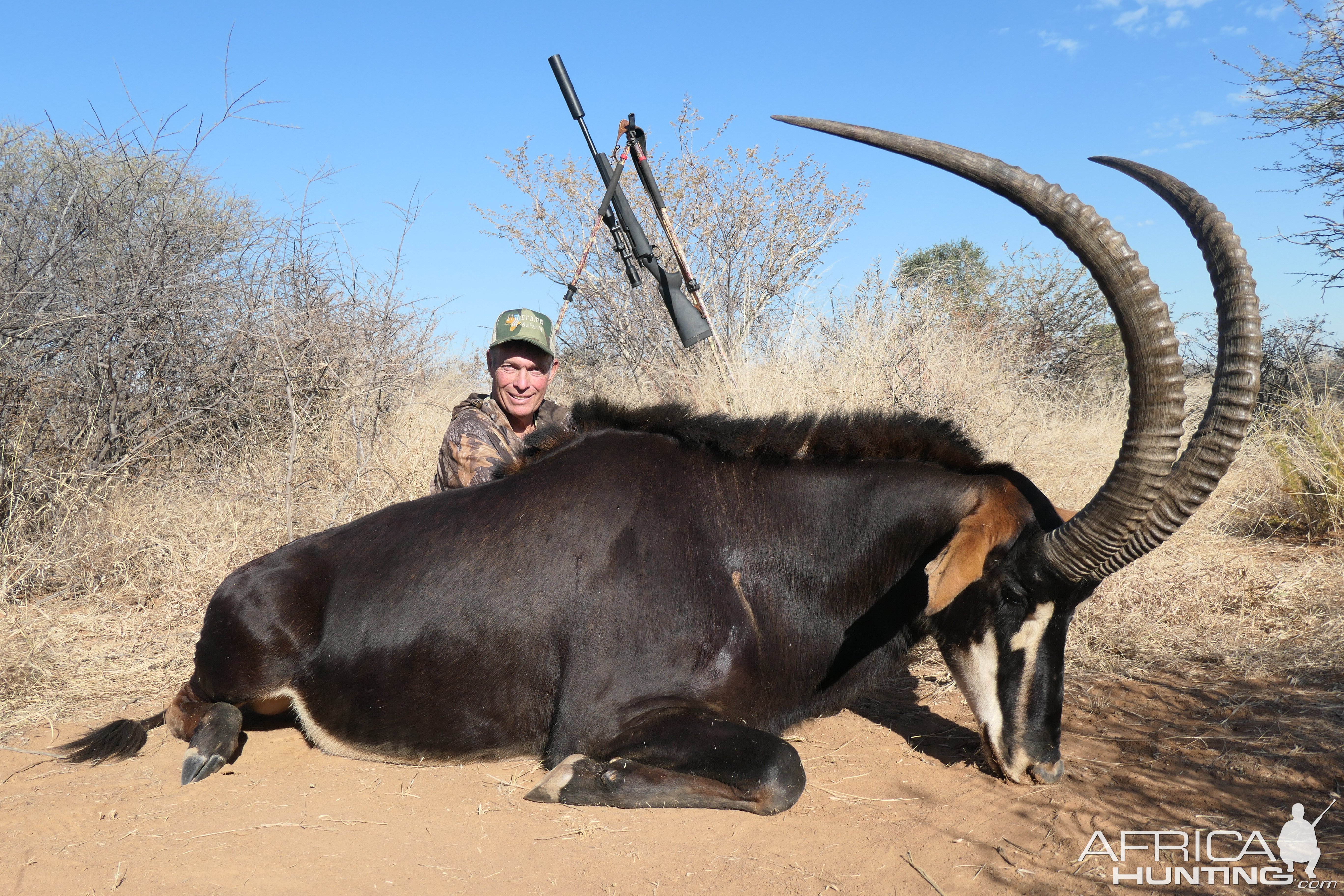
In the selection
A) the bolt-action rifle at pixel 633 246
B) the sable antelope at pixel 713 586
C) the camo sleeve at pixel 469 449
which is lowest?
the sable antelope at pixel 713 586

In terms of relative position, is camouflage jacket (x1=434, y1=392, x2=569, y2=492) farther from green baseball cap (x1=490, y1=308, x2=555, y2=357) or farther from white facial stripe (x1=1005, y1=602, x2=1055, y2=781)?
white facial stripe (x1=1005, y1=602, x2=1055, y2=781)

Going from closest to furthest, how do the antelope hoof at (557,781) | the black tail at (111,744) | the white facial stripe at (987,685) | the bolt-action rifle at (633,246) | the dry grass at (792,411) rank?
1. the antelope hoof at (557,781)
2. the white facial stripe at (987,685)
3. the black tail at (111,744)
4. the dry grass at (792,411)
5. the bolt-action rifle at (633,246)

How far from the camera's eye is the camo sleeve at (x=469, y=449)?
5285 millimetres

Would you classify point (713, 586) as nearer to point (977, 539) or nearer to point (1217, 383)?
point (977, 539)

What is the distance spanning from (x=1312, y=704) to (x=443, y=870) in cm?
391

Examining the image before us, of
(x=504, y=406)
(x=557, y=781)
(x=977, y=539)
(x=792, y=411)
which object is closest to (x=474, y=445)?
(x=504, y=406)

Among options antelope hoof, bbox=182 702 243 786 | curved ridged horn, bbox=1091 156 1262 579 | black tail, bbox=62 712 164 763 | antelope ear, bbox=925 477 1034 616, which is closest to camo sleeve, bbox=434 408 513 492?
antelope hoof, bbox=182 702 243 786

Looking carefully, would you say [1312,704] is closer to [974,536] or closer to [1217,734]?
[1217,734]

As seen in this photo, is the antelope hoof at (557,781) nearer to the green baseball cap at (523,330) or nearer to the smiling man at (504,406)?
the smiling man at (504,406)

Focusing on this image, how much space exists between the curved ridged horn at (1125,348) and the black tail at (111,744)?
401 cm

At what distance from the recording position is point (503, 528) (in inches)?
153

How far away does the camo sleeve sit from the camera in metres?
5.29

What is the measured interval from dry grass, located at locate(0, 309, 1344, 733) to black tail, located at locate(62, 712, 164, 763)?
692mm

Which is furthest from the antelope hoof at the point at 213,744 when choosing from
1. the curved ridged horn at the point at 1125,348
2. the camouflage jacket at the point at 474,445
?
the curved ridged horn at the point at 1125,348
